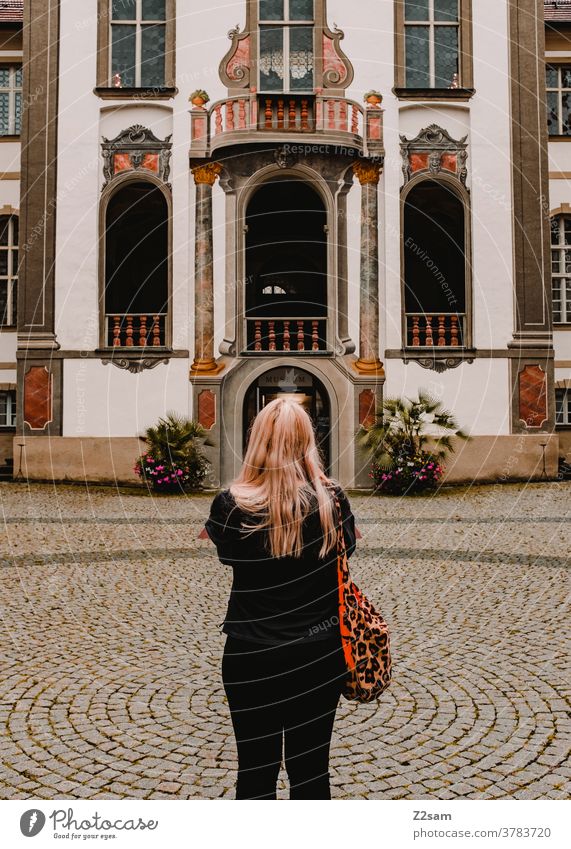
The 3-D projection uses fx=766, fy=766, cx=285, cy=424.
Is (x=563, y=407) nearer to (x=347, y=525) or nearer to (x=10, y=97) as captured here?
(x=10, y=97)

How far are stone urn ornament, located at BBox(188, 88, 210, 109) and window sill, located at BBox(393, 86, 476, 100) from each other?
4.36 meters

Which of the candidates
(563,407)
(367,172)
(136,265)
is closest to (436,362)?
(563,407)

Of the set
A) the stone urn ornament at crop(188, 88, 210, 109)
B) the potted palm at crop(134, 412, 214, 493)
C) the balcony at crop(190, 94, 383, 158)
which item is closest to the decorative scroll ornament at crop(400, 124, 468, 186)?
the balcony at crop(190, 94, 383, 158)

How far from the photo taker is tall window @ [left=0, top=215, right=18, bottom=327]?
64.4 feet

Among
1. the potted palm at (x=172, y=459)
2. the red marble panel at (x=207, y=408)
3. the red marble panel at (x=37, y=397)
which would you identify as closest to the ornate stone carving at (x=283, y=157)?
the red marble panel at (x=207, y=408)

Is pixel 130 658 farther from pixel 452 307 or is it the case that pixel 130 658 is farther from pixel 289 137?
pixel 452 307

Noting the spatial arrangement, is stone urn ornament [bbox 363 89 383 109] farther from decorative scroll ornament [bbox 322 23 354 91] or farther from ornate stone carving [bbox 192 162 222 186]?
ornate stone carving [bbox 192 162 222 186]

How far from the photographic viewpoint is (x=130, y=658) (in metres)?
5.15

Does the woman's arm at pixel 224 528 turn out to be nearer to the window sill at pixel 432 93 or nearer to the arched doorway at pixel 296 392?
the arched doorway at pixel 296 392

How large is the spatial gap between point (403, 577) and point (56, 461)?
37.3 ft

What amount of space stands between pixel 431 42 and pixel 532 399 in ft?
28.4

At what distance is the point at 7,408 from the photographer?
63.1 feet

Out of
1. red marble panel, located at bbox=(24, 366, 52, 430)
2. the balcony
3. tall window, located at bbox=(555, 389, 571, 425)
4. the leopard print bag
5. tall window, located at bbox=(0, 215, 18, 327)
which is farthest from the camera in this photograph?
tall window, located at bbox=(0, 215, 18, 327)

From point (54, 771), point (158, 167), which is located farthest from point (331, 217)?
point (54, 771)
